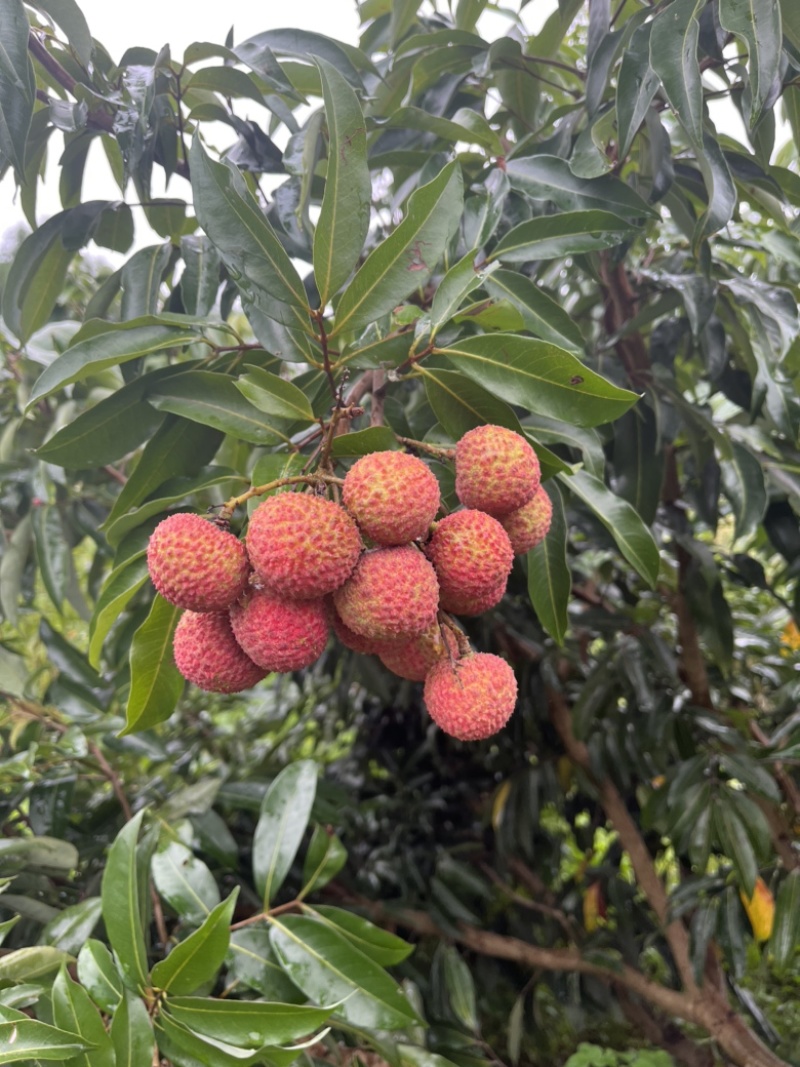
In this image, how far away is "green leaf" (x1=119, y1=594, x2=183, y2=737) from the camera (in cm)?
81

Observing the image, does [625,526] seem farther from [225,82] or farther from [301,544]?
[225,82]

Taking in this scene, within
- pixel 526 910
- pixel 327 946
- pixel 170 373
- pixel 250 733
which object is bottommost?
pixel 526 910

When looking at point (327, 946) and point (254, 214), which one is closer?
point (254, 214)

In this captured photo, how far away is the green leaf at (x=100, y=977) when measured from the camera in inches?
30.6

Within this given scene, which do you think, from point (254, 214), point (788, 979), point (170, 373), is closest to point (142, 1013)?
point (170, 373)

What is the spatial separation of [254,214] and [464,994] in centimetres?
143

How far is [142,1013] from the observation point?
2.41 feet

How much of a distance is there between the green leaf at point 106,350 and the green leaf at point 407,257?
182mm

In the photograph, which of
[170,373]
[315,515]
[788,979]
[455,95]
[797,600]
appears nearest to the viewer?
[315,515]

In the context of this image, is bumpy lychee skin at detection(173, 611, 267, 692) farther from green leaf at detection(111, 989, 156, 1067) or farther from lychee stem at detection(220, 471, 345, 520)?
green leaf at detection(111, 989, 156, 1067)

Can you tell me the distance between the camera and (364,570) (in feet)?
2.24

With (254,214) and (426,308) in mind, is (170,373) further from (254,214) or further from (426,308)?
(426,308)

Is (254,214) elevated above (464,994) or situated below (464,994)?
above

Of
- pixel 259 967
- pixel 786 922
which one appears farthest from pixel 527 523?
pixel 786 922
